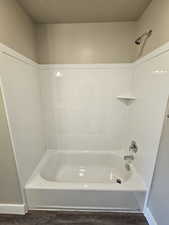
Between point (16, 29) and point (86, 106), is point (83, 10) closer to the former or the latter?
point (16, 29)

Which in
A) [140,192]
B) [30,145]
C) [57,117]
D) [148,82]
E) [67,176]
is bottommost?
[67,176]

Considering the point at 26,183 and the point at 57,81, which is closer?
the point at 26,183

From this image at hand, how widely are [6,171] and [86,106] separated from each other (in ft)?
4.61

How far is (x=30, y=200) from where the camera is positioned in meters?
1.70

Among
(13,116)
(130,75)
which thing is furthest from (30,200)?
(130,75)

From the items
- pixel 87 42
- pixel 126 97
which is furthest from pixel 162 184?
pixel 87 42

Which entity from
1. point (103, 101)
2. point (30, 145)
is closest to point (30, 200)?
point (30, 145)

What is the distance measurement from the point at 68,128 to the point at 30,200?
3.75ft

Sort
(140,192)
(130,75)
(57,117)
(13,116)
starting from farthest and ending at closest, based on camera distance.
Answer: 1. (57,117)
2. (130,75)
3. (140,192)
4. (13,116)

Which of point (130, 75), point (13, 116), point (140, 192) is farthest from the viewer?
point (130, 75)

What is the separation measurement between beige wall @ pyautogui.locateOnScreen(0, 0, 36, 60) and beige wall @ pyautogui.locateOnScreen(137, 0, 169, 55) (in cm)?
151

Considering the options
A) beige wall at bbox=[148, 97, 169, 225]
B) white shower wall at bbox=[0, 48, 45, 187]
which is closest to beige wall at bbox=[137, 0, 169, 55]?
beige wall at bbox=[148, 97, 169, 225]

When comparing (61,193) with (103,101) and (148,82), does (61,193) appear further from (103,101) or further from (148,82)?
(148,82)

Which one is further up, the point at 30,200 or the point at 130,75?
the point at 130,75
